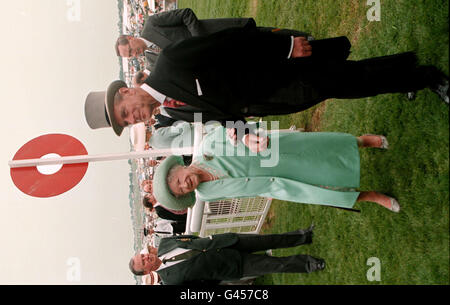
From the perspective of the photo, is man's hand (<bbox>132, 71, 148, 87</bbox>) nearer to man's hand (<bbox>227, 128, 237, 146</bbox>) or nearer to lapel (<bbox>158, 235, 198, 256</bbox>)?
man's hand (<bbox>227, 128, 237, 146</bbox>)

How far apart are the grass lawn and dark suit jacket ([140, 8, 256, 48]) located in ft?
3.31

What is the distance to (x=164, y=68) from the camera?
1.47 metres

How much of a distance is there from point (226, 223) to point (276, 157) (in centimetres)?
251

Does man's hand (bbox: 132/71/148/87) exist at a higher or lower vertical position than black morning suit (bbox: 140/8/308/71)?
lower

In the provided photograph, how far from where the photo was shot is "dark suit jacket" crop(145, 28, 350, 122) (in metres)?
1.43

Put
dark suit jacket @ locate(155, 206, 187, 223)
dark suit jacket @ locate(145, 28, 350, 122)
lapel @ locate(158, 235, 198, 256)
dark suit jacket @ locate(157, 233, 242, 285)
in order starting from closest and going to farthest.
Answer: dark suit jacket @ locate(145, 28, 350, 122) < dark suit jacket @ locate(157, 233, 242, 285) < lapel @ locate(158, 235, 198, 256) < dark suit jacket @ locate(155, 206, 187, 223)

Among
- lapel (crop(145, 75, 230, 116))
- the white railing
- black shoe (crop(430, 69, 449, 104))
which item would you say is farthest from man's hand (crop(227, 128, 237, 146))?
the white railing

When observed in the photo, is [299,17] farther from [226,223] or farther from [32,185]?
[32,185]

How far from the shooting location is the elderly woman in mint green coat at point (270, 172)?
1.83 m

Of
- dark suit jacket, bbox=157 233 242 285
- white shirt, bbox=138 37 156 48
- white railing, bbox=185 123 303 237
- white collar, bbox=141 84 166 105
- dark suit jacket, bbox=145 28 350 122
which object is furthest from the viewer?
white railing, bbox=185 123 303 237

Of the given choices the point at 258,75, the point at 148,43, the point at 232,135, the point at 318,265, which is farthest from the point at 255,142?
the point at 318,265

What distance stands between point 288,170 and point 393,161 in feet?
3.22

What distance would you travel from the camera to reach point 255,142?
5.53 feet
